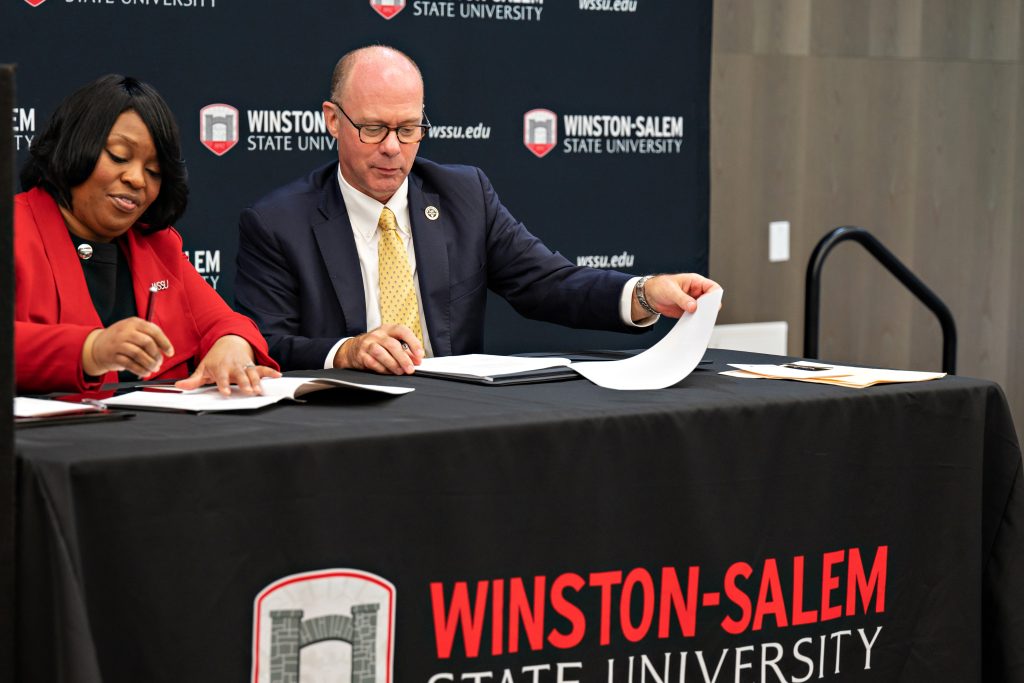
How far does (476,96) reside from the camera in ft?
12.6

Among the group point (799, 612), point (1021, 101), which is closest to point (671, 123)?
point (1021, 101)

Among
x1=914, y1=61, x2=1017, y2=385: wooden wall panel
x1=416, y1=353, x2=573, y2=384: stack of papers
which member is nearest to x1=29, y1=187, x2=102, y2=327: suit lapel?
x1=416, y1=353, x2=573, y2=384: stack of papers

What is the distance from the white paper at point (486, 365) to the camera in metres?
1.89

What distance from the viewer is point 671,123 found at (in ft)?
13.6

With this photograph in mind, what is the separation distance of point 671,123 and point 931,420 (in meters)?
2.39

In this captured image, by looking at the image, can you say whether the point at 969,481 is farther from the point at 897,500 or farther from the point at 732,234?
the point at 732,234

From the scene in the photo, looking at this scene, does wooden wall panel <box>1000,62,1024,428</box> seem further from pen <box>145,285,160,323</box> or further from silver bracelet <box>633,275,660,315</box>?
pen <box>145,285,160,323</box>

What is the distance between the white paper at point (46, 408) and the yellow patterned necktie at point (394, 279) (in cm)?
100

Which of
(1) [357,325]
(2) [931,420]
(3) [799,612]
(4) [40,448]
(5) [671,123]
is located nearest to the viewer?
(4) [40,448]

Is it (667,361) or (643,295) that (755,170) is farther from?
(667,361)

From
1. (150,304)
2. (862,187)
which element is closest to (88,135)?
(150,304)

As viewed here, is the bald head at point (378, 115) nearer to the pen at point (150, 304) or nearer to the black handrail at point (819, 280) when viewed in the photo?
the pen at point (150, 304)

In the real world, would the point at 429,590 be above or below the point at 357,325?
below

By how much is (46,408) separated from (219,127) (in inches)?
84.1
